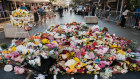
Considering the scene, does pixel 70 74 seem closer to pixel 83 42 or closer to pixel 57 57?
pixel 57 57

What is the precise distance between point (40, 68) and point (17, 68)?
0.79 metres

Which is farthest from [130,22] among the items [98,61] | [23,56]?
[23,56]

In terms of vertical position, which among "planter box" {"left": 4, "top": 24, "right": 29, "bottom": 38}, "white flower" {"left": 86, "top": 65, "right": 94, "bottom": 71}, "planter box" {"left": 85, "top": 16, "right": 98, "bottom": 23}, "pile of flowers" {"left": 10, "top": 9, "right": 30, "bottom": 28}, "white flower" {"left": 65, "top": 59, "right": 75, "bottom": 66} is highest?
"pile of flowers" {"left": 10, "top": 9, "right": 30, "bottom": 28}

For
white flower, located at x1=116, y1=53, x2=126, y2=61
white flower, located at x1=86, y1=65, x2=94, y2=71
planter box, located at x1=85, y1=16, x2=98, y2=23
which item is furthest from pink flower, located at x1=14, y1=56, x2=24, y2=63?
planter box, located at x1=85, y1=16, x2=98, y2=23

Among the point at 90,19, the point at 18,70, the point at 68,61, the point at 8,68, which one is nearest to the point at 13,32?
the point at 8,68

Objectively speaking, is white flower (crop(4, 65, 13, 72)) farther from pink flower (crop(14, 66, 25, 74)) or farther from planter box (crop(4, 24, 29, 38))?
planter box (crop(4, 24, 29, 38))

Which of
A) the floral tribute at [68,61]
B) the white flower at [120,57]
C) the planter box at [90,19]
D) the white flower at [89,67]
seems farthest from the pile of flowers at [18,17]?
the planter box at [90,19]

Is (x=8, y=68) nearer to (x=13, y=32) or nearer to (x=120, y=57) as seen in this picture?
(x=120, y=57)

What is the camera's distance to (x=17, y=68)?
3.39 meters

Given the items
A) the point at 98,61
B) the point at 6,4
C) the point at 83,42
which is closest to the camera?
the point at 98,61

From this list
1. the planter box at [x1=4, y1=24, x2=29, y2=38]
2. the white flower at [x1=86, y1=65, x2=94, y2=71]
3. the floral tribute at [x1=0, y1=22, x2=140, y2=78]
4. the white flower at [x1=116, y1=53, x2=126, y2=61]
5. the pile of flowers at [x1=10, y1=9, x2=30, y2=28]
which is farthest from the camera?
the planter box at [x1=4, y1=24, x2=29, y2=38]

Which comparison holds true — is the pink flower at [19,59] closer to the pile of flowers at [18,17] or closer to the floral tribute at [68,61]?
the floral tribute at [68,61]

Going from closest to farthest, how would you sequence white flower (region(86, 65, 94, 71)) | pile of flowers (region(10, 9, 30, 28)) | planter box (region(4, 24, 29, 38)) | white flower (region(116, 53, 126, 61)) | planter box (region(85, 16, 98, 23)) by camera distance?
white flower (region(86, 65, 94, 71))
white flower (region(116, 53, 126, 61))
pile of flowers (region(10, 9, 30, 28))
planter box (region(4, 24, 29, 38))
planter box (region(85, 16, 98, 23))

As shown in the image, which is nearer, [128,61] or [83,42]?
[128,61]
